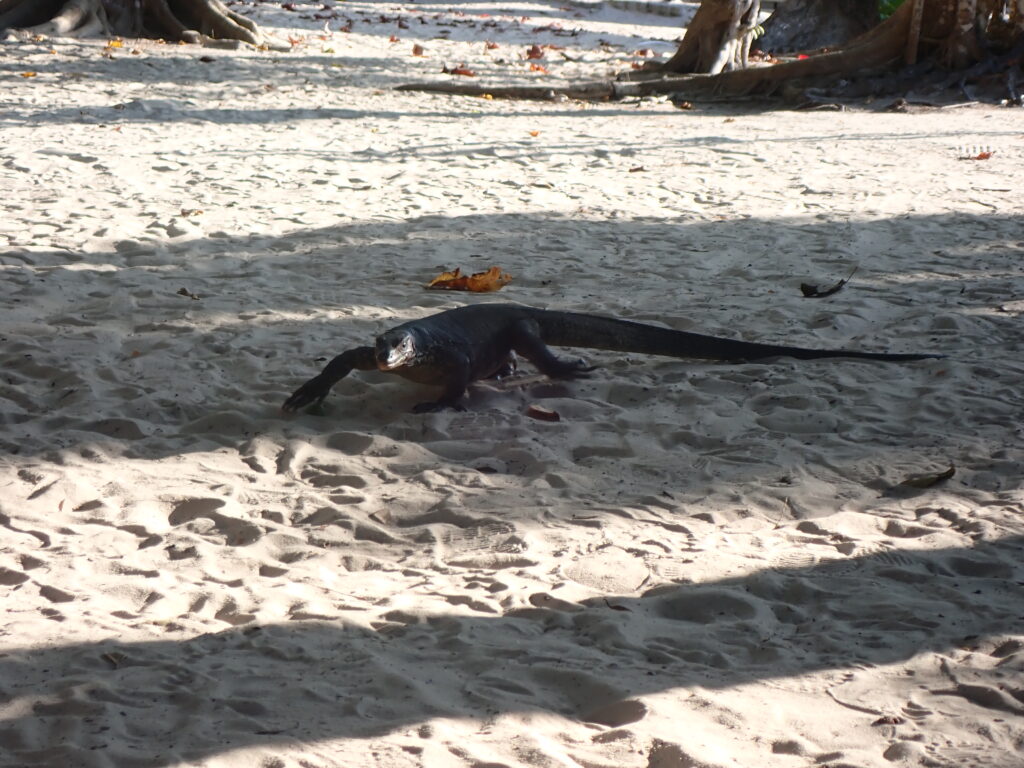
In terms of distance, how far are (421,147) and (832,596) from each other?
8.33 metres

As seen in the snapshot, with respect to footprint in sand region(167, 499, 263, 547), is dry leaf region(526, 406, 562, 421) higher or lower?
higher

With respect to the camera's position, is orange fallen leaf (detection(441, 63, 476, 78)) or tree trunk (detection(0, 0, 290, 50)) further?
orange fallen leaf (detection(441, 63, 476, 78))

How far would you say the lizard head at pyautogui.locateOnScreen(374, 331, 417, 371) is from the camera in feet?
14.2

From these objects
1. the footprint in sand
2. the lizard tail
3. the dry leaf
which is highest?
the lizard tail

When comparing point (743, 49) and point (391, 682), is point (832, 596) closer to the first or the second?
point (391, 682)

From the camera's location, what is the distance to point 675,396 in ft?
16.3

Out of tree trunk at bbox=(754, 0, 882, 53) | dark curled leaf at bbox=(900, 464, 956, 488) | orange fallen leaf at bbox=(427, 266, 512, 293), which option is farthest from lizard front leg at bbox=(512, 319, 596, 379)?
tree trunk at bbox=(754, 0, 882, 53)

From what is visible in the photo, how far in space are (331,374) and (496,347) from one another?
33.3 inches

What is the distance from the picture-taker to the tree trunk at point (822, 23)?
21109 mm

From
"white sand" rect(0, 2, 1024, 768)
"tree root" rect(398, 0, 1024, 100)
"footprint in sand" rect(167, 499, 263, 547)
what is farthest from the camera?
"tree root" rect(398, 0, 1024, 100)

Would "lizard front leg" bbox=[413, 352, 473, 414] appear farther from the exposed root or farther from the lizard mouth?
the exposed root

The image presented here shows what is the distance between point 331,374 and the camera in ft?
15.4

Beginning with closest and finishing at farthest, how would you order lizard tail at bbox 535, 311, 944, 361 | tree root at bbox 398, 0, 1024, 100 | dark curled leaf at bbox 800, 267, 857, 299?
lizard tail at bbox 535, 311, 944, 361, dark curled leaf at bbox 800, 267, 857, 299, tree root at bbox 398, 0, 1024, 100

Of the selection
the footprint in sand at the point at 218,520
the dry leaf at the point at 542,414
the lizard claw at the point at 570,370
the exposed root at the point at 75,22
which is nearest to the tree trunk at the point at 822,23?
the exposed root at the point at 75,22
